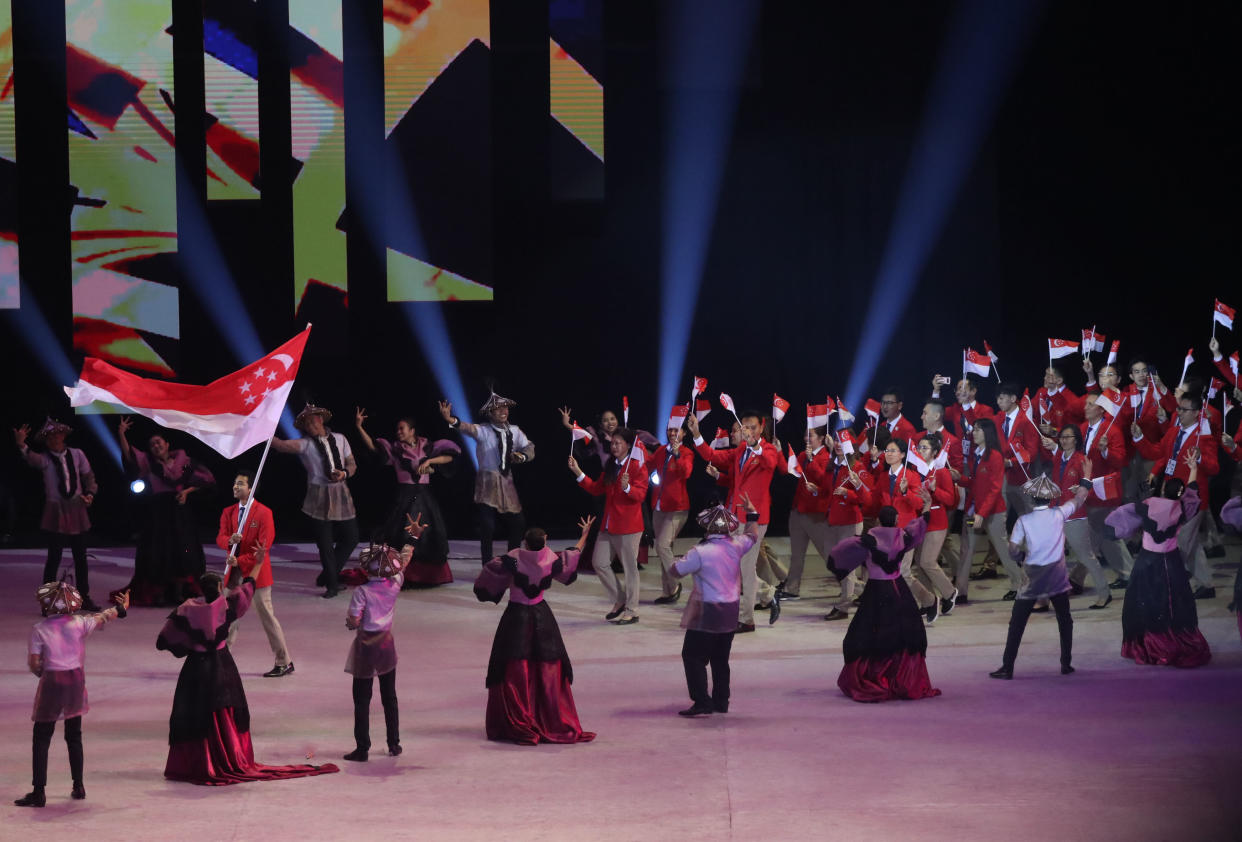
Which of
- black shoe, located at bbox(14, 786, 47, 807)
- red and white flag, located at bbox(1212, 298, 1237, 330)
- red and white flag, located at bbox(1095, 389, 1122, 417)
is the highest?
red and white flag, located at bbox(1212, 298, 1237, 330)

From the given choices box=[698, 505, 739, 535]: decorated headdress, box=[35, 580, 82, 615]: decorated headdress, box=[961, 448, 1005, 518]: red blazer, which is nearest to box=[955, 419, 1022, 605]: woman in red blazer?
box=[961, 448, 1005, 518]: red blazer

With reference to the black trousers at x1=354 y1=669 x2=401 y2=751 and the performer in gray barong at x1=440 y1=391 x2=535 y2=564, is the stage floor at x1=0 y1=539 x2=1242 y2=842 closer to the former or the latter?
the black trousers at x1=354 y1=669 x2=401 y2=751

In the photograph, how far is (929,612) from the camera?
11.4 m

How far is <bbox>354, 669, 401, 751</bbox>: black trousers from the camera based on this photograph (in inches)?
310

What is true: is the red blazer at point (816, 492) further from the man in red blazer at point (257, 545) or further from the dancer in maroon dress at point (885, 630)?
the man in red blazer at point (257, 545)

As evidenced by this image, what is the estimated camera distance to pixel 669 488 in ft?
40.3

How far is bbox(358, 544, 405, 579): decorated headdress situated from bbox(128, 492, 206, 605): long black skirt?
5129 millimetres

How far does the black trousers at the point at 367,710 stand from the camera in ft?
25.8

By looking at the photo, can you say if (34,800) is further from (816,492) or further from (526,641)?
(816,492)

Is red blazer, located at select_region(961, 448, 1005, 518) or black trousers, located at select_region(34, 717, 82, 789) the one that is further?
red blazer, located at select_region(961, 448, 1005, 518)

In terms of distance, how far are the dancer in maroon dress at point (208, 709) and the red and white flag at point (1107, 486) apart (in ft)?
23.0

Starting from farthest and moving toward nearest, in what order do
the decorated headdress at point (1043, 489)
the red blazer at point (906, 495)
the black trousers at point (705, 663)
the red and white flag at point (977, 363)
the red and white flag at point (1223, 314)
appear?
the red and white flag at point (977, 363) < the red and white flag at point (1223, 314) < the red blazer at point (906, 495) < the decorated headdress at point (1043, 489) < the black trousers at point (705, 663)

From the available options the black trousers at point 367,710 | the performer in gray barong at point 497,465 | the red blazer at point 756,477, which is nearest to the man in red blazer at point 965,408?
the red blazer at point 756,477

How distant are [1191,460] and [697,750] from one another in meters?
5.70
